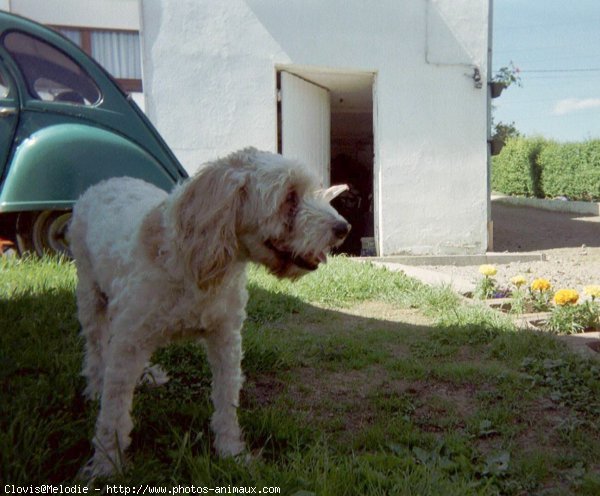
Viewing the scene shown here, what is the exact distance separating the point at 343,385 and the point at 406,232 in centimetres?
595

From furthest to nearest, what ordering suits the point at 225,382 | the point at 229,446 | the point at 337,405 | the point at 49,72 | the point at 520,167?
the point at 520,167 → the point at 49,72 → the point at 337,405 → the point at 225,382 → the point at 229,446

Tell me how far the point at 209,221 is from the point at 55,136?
3385 mm

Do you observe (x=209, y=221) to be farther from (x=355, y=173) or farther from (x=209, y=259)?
(x=355, y=173)

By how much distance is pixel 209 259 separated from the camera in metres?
2.14

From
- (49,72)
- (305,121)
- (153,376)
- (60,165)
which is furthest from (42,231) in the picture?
(305,121)

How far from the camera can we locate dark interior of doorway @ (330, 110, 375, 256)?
11.6m

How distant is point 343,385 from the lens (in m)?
3.52

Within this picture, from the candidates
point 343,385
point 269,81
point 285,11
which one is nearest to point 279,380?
point 343,385

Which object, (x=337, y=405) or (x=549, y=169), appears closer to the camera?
(x=337, y=405)

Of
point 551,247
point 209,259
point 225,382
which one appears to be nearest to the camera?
point 209,259

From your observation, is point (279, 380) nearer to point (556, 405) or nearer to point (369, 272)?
point (556, 405)

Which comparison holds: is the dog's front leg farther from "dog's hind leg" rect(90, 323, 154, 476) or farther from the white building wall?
the white building wall

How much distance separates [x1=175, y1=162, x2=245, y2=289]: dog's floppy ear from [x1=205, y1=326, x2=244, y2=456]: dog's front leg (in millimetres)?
430

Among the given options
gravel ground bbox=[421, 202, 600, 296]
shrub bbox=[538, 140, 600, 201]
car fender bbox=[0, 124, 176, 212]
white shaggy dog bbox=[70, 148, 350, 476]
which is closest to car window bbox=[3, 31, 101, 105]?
car fender bbox=[0, 124, 176, 212]
